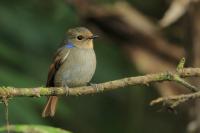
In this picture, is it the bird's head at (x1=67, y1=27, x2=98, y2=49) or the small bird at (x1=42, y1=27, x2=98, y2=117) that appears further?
the bird's head at (x1=67, y1=27, x2=98, y2=49)

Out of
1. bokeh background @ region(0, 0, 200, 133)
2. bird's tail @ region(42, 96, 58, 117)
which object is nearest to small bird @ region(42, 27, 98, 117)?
bird's tail @ region(42, 96, 58, 117)

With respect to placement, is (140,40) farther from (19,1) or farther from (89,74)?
(89,74)

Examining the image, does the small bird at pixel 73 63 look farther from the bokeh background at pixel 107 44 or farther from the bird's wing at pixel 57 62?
the bokeh background at pixel 107 44

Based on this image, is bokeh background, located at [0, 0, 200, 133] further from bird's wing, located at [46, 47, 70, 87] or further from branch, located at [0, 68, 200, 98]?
branch, located at [0, 68, 200, 98]

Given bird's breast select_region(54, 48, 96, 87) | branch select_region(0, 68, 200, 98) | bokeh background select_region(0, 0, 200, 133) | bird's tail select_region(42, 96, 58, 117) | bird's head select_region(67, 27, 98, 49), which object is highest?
bokeh background select_region(0, 0, 200, 133)

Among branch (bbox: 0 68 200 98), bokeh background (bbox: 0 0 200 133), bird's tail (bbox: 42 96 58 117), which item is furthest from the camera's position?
bokeh background (bbox: 0 0 200 133)

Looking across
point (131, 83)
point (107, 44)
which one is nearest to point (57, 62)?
point (131, 83)

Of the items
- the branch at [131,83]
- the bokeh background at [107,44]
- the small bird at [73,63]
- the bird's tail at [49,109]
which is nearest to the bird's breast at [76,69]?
the small bird at [73,63]
